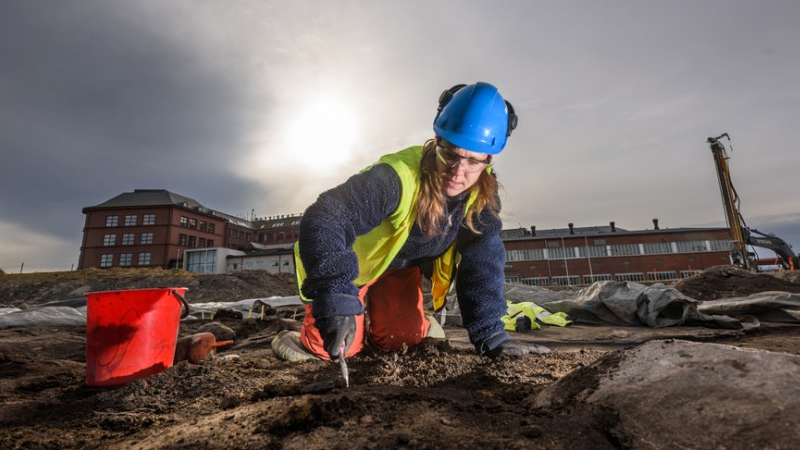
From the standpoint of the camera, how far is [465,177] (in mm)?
1996

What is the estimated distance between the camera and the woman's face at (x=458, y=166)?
6.26 feet

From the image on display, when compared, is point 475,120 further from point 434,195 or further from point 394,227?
point 394,227

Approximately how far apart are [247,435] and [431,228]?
136 cm

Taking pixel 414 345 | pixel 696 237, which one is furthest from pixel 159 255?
pixel 696 237

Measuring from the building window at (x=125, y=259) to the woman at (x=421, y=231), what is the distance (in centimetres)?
4200

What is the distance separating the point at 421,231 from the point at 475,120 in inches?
26.5

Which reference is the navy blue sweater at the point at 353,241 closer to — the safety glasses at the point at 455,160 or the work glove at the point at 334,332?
the work glove at the point at 334,332

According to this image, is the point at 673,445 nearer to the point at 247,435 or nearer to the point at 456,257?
the point at 247,435

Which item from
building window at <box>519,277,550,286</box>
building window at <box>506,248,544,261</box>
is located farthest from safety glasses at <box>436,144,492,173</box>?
building window at <box>506,248,544,261</box>

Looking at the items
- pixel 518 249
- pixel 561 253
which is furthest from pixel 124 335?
pixel 561 253

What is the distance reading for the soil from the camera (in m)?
0.94

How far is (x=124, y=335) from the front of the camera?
2.21 metres

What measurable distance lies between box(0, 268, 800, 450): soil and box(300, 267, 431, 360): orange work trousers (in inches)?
11.8

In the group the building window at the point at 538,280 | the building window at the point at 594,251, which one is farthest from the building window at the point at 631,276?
the building window at the point at 538,280
